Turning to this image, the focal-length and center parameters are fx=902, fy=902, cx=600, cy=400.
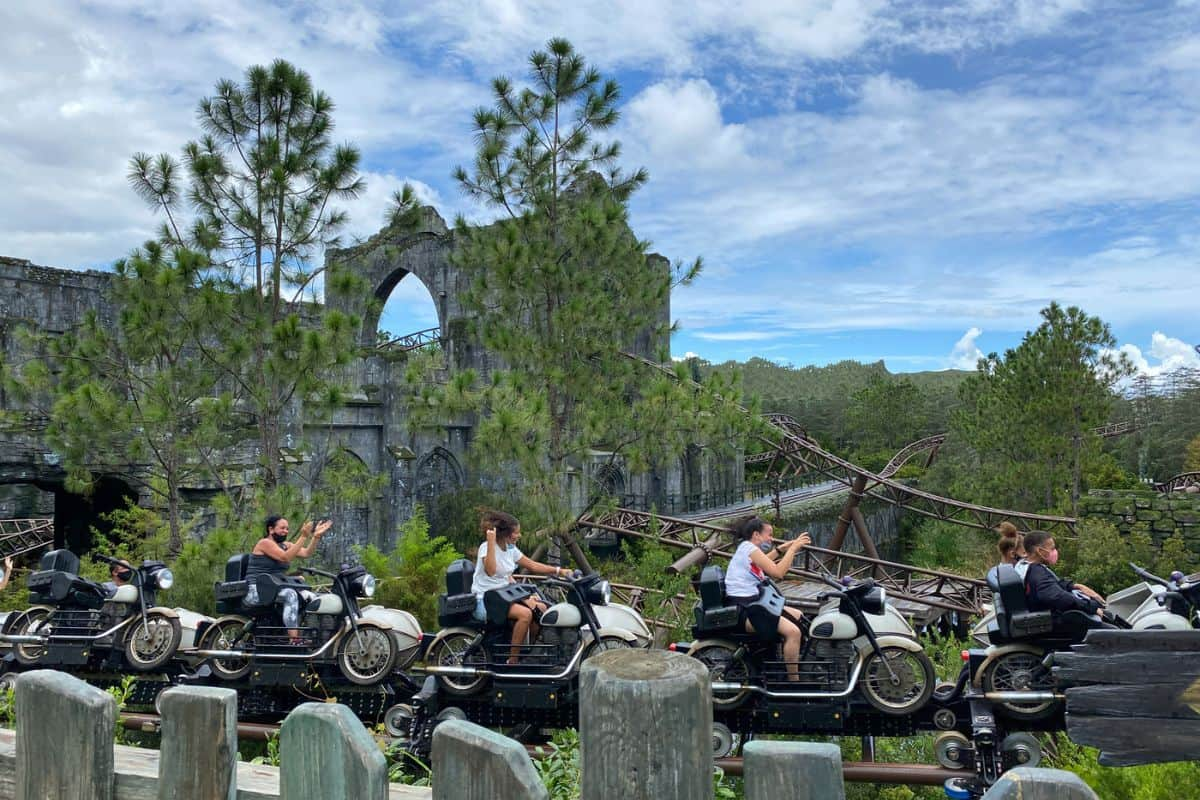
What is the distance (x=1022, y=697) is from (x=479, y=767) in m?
4.49

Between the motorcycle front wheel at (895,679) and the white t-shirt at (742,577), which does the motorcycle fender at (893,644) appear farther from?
the white t-shirt at (742,577)

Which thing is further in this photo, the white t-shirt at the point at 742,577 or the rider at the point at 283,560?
the rider at the point at 283,560

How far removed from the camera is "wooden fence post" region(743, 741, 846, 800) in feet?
5.44

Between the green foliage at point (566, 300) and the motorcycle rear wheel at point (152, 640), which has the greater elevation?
the green foliage at point (566, 300)

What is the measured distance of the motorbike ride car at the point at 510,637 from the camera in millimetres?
5953

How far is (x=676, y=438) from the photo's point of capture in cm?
1257

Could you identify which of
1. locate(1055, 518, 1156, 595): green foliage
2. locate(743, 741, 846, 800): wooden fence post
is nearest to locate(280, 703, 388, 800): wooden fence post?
locate(743, 741, 846, 800): wooden fence post

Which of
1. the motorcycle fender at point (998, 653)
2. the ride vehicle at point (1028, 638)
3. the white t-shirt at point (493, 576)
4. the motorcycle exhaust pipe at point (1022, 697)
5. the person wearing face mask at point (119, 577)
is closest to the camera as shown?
the motorcycle exhaust pipe at point (1022, 697)

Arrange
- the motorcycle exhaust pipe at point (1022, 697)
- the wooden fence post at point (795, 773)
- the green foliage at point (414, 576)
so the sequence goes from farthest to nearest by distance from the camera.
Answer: the green foliage at point (414, 576) < the motorcycle exhaust pipe at point (1022, 697) < the wooden fence post at point (795, 773)

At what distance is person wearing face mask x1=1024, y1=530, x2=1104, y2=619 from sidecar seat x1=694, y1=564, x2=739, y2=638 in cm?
179

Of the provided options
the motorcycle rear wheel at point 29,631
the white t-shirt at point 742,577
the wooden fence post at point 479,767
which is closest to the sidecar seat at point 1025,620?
the white t-shirt at point 742,577

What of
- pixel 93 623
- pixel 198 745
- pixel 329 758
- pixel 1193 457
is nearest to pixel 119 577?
pixel 93 623

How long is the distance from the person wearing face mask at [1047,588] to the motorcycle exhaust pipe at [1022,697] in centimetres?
49

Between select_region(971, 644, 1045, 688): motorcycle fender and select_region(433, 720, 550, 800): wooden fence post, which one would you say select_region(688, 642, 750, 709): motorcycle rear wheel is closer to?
select_region(971, 644, 1045, 688): motorcycle fender
